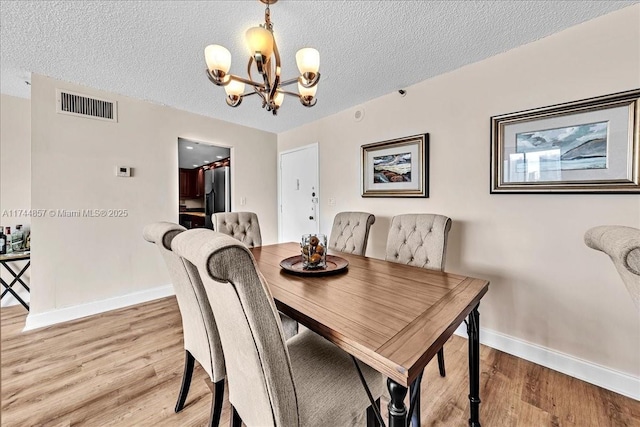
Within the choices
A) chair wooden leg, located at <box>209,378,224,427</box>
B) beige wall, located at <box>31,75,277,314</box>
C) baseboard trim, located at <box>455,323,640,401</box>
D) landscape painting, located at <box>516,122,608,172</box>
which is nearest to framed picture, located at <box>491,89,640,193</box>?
landscape painting, located at <box>516,122,608,172</box>

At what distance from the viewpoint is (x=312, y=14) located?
1.79 metres

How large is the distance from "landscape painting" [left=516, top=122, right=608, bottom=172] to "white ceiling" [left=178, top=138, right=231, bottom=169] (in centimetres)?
359

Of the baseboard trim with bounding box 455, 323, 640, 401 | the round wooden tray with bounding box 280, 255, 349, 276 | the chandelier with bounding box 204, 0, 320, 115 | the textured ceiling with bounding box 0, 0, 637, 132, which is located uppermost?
the textured ceiling with bounding box 0, 0, 637, 132

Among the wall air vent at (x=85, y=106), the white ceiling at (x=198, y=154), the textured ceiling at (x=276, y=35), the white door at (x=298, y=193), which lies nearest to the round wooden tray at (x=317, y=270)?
the textured ceiling at (x=276, y=35)

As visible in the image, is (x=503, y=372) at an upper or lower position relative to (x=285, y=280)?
lower

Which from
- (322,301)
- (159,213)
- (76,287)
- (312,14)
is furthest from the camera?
(159,213)

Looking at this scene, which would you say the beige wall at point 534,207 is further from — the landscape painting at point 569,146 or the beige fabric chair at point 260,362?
the beige fabric chair at point 260,362

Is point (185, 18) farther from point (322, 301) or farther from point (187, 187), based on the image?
point (187, 187)

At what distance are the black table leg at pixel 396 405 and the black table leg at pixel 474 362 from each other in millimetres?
660

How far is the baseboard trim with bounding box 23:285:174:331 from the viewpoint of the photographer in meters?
2.56

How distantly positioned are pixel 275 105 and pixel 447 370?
6.94 feet

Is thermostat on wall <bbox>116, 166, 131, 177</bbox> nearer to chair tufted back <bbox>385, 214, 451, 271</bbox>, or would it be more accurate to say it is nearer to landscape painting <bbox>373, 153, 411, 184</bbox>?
landscape painting <bbox>373, 153, 411, 184</bbox>

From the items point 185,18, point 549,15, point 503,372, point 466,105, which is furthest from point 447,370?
point 185,18

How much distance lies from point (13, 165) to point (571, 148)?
16.2 feet
